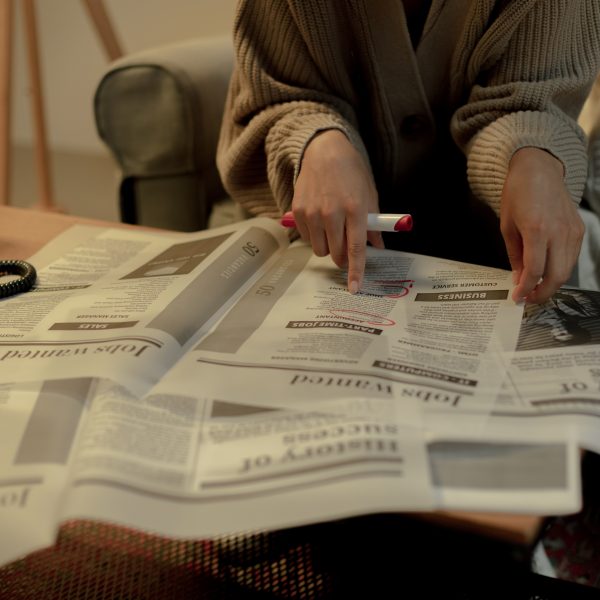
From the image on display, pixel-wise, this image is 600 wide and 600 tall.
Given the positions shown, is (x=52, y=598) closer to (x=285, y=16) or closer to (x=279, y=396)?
(x=279, y=396)

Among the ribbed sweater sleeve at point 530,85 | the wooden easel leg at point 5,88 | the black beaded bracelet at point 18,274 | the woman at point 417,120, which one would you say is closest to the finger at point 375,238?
the woman at point 417,120

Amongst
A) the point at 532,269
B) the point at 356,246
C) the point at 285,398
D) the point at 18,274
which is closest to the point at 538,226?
the point at 532,269

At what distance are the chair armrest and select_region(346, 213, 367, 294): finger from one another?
51 centimetres

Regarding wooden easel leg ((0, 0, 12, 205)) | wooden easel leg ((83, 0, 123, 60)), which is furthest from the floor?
wooden easel leg ((0, 0, 12, 205))

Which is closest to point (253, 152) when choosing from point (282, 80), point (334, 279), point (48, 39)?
point (282, 80)

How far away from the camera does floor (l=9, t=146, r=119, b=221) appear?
1.83m

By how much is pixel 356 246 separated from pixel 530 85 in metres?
0.24

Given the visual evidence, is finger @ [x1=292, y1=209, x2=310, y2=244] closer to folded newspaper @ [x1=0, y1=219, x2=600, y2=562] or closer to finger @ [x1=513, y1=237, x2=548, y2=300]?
folded newspaper @ [x1=0, y1=219, x2=600, y2=562]

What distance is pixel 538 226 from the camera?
523mm

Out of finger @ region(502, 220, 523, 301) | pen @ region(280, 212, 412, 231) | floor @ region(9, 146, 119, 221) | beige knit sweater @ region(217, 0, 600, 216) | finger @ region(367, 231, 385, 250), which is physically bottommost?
floor @ region(9, 146, 119, 221)

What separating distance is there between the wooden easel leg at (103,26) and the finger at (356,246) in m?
0.98

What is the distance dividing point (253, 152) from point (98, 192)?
127cm

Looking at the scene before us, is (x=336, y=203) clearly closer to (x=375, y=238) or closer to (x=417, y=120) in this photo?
(x=375, y=238)

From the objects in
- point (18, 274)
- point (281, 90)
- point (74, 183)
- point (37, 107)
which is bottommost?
point (74, 183)
